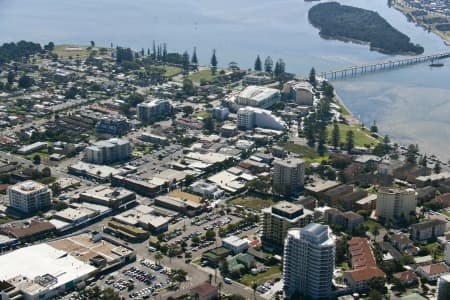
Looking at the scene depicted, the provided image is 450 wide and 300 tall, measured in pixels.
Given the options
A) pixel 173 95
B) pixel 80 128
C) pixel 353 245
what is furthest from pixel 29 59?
pixel 353 245

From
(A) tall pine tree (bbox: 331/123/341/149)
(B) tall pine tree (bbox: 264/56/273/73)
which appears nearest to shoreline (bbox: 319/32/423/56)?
(B) tall pine tree (bbox: 264/56/273/73)

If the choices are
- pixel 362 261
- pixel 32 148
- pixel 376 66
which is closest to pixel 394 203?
pixel 362 261

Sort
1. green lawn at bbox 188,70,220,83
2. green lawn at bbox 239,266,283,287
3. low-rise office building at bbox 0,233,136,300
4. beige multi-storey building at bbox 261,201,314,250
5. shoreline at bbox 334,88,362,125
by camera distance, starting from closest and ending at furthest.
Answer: low-rise office building at bbox 0,233,136,300
green lawn at bbox 239,266,283,287
beige multi-storey building at bbox 261,201,314,250
shoreline at bbox 334,88,362,125
green lawn at bbox 188,70,220,83

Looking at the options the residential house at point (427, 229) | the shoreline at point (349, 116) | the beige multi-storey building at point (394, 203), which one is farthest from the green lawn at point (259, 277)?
the shoreline at point (349, 116)

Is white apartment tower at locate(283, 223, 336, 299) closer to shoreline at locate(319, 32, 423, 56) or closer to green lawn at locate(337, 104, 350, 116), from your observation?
green lawn at locate(337, 104, 350, 116)

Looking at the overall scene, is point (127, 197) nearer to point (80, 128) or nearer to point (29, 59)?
point (80, 128)

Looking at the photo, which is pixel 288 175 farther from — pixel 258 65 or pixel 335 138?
pixel 258 65
